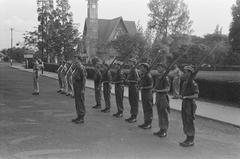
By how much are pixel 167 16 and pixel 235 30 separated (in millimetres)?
15637

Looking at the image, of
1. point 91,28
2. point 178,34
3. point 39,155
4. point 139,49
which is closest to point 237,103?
point 39,155

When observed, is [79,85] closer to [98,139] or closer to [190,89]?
[98,139]

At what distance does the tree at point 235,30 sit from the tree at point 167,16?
10852 millimetres

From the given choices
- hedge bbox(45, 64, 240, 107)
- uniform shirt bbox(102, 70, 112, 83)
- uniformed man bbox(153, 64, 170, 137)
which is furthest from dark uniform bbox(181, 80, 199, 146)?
hedge bbox(45, 64, 240, 107)

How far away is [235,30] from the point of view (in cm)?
6838

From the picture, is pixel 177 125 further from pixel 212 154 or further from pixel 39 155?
pixel 39 155

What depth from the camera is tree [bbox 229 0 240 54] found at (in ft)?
221

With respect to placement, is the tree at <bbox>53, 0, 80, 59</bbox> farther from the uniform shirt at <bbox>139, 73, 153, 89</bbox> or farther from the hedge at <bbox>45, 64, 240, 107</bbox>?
the uniform shirt at <bbox>139, 73, 153, 89</bbox>

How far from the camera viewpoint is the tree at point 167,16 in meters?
62.6

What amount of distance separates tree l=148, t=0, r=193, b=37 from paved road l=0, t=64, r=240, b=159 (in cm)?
5263

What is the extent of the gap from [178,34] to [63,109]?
53137 mm

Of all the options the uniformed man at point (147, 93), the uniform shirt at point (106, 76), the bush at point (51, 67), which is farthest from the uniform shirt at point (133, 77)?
the bush at point (51, 67)

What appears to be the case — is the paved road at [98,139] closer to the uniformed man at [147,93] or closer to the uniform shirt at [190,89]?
the uniformed man at [147,93]

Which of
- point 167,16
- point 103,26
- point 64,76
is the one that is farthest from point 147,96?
point 103,26
